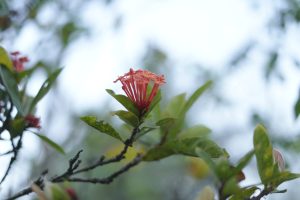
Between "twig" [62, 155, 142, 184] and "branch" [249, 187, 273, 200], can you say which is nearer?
"branch" [249, 187, 273, 200]

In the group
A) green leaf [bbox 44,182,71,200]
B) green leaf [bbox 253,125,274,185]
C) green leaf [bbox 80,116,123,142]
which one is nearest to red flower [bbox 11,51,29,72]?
green leaf [bbox 80,116,123,142]

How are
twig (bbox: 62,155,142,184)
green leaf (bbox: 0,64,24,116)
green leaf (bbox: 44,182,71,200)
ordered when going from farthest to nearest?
green leaf (bbox: 0,64,24,116)
twig (bbox: 62,155,142,184)
green leaf (bbox: 44,182,71,200)

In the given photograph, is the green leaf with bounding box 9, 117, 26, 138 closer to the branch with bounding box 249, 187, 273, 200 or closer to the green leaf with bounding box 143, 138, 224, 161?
the green leaf with bounding box 143, 138, 224, 161

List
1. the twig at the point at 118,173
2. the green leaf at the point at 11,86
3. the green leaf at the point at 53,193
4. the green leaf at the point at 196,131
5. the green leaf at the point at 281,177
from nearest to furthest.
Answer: the green leaf at the point at 53,193 → the green leaf at the point at 281,177 → the twig at the point at 118,173 → the green leaf at the point at 11,86 → the green leaf at the point at 196,131

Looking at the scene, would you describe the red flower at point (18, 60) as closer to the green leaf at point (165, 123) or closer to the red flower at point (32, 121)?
the red flower at point (32, 121)

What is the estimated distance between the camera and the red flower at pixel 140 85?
1.36 metres

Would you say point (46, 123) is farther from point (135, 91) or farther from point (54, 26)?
point (135, 91)

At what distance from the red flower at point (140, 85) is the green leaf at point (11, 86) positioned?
381mm

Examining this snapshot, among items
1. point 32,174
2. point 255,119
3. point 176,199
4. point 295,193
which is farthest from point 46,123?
point 295,193

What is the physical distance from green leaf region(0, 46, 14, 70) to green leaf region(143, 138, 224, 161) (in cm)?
57

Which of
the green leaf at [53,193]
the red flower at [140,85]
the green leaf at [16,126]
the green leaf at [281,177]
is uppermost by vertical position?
the green leaf at [16,126]

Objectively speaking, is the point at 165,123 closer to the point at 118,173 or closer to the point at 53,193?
the point at 118,173

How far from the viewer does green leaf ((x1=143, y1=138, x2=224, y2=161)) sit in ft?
4.54

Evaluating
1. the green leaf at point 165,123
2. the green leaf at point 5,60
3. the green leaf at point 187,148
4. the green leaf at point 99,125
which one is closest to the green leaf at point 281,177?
the green leaf at point 187,148
